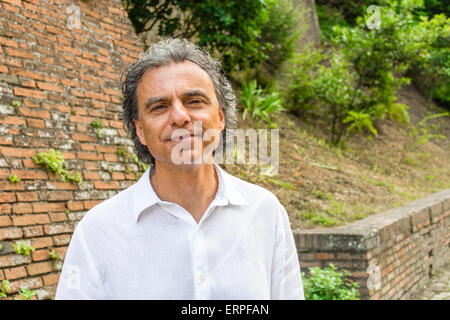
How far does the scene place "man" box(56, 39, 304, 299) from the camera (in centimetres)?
136

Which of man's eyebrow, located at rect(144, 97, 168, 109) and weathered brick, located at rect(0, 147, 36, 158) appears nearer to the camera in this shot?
man's eyebrow, located at rect(144, 97, 168, 109)

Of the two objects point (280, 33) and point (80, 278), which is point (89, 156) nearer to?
point (80, 278)

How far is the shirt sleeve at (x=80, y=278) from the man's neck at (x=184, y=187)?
0.30 metres

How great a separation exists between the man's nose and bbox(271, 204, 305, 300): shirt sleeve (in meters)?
0.45

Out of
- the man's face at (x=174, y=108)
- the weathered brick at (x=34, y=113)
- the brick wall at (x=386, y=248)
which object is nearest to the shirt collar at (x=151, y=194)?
the man's face at (x=174, y=108)

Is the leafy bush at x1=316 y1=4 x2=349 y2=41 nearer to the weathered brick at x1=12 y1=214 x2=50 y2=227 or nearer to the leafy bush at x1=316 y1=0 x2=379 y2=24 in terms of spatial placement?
the leafy bush at x1=316 y1=0 x2=379 y2=24

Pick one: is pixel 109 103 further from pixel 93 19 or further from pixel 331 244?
pixel 331 244

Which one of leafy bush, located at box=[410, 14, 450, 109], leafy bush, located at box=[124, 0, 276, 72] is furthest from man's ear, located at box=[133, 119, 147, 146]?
leafy bush, located at box=[410, 14, 450, 109]

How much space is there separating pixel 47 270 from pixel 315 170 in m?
4.86

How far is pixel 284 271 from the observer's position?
60.2 inches

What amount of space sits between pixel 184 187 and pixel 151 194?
110 millimetres

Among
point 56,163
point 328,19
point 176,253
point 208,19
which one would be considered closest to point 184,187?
point 176,253

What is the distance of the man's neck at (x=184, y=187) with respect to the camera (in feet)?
4.95

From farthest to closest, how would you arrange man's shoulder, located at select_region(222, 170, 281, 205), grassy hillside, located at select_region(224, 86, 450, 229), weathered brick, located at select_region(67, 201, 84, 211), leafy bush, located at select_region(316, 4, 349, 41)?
1. leafy bush, located at select_region(316, 4, 349, 41)
2. grassy hillside, located at select_region(224, 86, 450, 229)
3. weathered brick, located at select_region(67, 201, 84, 211)
4. man's shoulder, located at select_region(222, 170, 281, 205)
